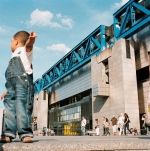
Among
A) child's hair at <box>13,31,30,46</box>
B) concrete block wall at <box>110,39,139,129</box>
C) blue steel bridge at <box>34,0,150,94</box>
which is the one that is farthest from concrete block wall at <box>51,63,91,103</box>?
child's hair at <box>13,31,30,46</box>

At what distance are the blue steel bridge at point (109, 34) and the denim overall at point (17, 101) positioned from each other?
76.6 ft

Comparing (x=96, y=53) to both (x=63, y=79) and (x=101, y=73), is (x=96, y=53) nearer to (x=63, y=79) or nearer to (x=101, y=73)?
(x=101, y=73)

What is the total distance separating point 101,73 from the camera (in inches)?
1249

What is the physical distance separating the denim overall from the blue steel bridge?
23.3 metres

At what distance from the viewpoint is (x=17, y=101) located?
11.9 ft

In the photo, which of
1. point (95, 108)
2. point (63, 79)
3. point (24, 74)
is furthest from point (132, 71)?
point (24, 74)

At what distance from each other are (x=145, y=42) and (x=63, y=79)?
2218 centimetres

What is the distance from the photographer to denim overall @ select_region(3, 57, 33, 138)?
141 inches

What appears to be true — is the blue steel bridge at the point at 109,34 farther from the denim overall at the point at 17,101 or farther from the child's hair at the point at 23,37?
the denim overall at the point at 17,101

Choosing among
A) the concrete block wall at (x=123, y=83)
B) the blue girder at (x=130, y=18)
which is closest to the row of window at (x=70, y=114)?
Answer: the concrete block wall at (x=123, y=83)

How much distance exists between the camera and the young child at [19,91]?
359cm

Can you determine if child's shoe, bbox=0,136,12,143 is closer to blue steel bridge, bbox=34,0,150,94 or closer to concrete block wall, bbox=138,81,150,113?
blue steel bridge, bbox=34,0,150,94

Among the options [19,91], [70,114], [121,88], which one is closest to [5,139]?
[19,91]

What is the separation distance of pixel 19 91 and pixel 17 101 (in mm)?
131
